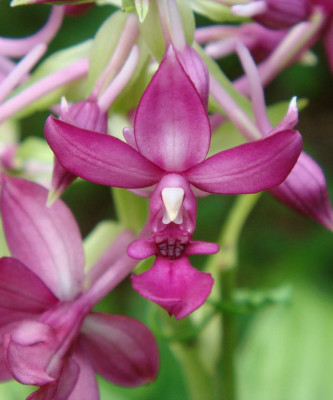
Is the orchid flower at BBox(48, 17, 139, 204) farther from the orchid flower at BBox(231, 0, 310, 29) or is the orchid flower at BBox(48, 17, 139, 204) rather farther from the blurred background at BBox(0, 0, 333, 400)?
the blurred background at BBox(0, 0, 333, 400)

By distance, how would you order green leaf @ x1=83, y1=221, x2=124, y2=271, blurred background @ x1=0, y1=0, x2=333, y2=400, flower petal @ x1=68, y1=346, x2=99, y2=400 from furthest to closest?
1. blurred background @ x1=0, y1=0, x2=333, y2=400
2. green leaf @ x1=83, y1=221, x2=124, y2=271
3. flower petal @ x1=68, y1=346, x2=99, y2=400

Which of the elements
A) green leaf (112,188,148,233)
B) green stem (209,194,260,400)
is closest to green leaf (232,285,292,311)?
green stem (209,194,260,400)

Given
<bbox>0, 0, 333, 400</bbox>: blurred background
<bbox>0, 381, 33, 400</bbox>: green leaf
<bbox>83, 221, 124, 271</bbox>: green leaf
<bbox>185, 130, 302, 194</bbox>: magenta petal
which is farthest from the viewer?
<bbox>0, 0, 333, 400</bbox>: blurred background

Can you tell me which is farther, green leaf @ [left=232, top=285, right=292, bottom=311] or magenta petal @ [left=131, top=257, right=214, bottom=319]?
green leaf @ [left=232, top=285, right=292, bottom=311]

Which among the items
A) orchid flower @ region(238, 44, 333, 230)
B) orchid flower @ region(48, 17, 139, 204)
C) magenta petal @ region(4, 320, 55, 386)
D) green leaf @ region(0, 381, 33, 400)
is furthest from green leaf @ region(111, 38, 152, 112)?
green leaf @ region(0, 381, 33, 400)

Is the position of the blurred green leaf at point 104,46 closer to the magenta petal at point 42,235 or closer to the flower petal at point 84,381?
the magenta petal at point 42,235

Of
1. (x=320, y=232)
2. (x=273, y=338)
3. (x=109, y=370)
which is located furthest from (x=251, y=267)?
(x=109, y=370)

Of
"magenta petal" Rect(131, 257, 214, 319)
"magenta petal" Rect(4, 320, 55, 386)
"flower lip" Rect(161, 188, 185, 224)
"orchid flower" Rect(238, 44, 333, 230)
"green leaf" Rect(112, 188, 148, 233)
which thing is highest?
"flower lip" Rect(161, 188, 185, 224)

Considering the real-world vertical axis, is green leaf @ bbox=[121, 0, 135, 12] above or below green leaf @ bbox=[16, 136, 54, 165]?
above
